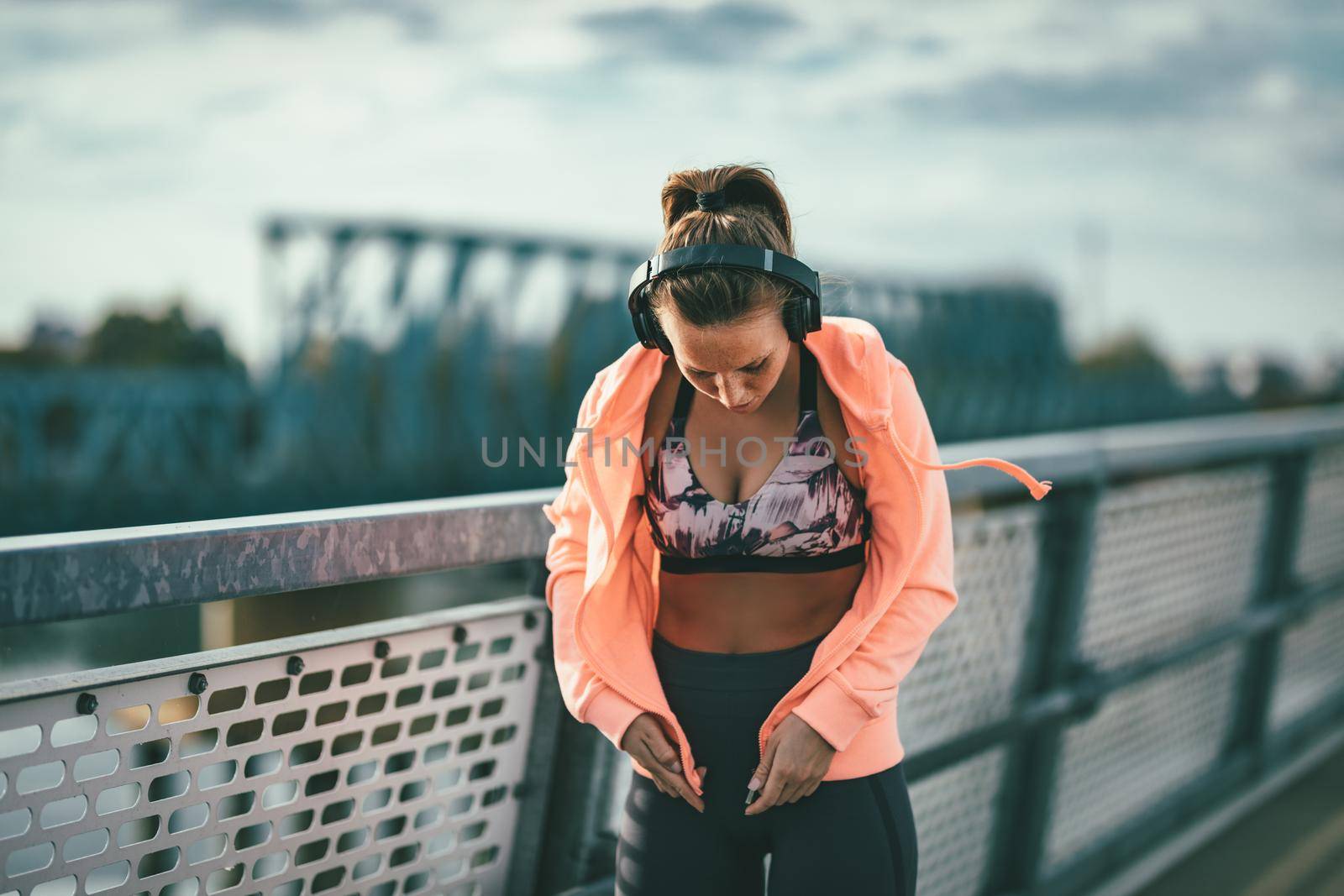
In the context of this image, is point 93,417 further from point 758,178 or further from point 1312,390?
point 1312,390

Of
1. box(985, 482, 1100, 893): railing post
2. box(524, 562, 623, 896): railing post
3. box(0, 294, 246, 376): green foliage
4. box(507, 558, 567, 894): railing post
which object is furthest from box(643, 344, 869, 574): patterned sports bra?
box(0, 294, 246, 376): green foliage

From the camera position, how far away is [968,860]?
9.48ft

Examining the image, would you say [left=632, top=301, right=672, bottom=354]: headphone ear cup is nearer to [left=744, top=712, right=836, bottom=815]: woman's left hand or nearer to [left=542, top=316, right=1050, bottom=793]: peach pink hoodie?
[left=542, top=316, right=1050, bottom=793]: peach pink hoodie

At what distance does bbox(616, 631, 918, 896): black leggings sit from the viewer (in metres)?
1.57

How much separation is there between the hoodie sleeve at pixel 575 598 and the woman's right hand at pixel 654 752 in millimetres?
13

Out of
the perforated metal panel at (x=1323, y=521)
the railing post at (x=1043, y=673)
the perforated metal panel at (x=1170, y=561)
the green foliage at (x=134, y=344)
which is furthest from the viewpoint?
the green foliage at (x=134, y=344)

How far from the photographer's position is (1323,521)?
479 cm

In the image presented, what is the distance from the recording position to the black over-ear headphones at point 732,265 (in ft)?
4.74

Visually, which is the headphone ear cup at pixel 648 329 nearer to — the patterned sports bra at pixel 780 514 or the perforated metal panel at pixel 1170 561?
the patterned sports bra at pixel 780 514

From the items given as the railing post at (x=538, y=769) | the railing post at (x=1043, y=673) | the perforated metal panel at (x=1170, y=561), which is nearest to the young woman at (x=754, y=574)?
the railing post at (x=538, y=769)

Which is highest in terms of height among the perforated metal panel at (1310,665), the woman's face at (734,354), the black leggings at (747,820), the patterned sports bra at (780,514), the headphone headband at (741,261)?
the headphone headband at (741,261)

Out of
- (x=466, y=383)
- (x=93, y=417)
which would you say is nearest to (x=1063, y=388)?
(x=466, y=383)

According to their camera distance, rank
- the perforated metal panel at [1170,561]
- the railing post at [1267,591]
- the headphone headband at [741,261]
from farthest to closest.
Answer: the railing post at [1267,591], the perforated metal panel at [1170,561], the headphone headband at [741,261]

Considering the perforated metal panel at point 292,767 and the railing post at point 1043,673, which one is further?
the railing post at point 1043,673
